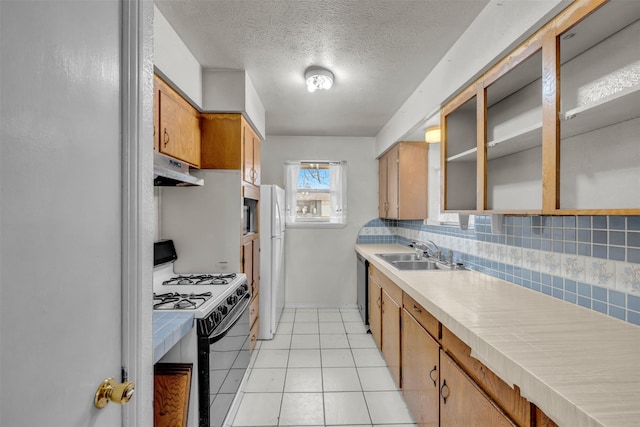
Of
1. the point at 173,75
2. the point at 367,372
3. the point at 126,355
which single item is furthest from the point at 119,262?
the point at 367,372

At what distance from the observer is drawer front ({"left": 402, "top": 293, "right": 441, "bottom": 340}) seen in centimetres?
150

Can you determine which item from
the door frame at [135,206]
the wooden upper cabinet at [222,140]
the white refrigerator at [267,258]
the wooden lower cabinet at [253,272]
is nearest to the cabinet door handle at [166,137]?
the wooden upper cabinet at [222,140]

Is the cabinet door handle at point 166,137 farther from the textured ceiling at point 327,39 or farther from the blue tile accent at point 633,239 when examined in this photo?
the blue tile accent at point 633,239

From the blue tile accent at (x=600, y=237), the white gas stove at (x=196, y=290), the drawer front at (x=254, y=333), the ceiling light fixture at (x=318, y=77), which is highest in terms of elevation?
the ceiling light fixture at (x=318, y=77)

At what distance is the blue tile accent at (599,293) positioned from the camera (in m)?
1.24

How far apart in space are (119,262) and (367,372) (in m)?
2.30

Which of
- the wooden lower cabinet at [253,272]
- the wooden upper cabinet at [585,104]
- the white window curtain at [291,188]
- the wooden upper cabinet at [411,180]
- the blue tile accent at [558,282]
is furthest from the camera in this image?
the white window curtain at [291,188]

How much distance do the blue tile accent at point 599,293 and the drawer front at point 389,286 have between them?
1.03 meters

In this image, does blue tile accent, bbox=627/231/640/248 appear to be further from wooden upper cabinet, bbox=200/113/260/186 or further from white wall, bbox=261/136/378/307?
white wall, bbox=261/136/378/307

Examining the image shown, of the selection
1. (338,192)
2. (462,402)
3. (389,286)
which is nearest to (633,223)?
(462,402)

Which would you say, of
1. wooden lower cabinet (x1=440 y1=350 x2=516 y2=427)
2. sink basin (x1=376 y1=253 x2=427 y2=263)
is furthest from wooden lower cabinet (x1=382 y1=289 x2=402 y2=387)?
wooden lower cabinet (x1=440 y1=350 x2=516 y2=427)

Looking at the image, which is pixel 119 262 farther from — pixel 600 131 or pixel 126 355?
pixel 600 131

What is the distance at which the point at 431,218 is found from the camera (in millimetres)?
3234

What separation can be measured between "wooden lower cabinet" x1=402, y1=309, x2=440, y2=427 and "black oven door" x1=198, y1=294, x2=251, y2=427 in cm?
110
